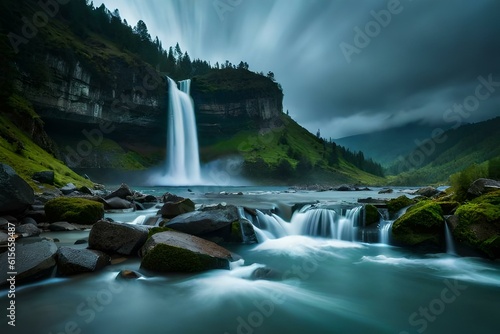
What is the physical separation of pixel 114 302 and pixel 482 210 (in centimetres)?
1380

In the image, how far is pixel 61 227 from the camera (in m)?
13.2

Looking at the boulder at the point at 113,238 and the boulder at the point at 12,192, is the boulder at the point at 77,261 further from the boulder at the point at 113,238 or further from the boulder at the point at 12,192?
the boulder at the point at 12,192

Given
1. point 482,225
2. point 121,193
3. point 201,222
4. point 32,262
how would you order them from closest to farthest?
point 32,262 < point 482,225 < point 201,222 < point 121,193

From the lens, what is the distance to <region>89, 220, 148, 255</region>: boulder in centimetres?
961

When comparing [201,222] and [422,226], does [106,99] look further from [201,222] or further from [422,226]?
[422,226]

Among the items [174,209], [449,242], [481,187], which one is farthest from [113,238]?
[481,187]

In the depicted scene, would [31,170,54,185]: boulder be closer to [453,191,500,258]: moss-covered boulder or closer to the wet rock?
the wet rock

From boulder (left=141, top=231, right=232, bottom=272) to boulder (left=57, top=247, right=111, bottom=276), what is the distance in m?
1.36

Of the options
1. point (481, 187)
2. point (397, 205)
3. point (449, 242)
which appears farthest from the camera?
point (397, 205)

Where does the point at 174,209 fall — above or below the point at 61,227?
above

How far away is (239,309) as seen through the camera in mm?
6559

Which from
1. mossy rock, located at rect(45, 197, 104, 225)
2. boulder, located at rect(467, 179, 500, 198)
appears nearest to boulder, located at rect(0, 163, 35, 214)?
mossy rock, located at rect(45, 197, 104, 225)

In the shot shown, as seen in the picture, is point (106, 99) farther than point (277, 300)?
Yes

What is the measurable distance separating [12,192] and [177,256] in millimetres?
9233
